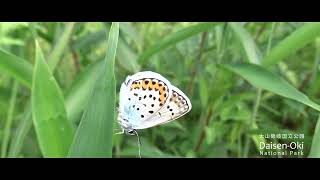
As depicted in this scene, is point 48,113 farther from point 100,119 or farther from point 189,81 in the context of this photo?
point 189,81

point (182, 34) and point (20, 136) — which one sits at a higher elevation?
point (182, 34)

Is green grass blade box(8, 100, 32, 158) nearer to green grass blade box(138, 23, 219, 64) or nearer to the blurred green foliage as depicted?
the blurred green foliage

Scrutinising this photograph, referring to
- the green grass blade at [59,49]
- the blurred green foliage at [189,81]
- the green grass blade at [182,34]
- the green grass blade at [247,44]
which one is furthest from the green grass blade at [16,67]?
the green grass blade at [247,44]

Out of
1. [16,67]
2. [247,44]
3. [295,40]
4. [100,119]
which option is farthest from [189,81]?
[100,119]

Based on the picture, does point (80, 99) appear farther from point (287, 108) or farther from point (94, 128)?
point (287, 108)
